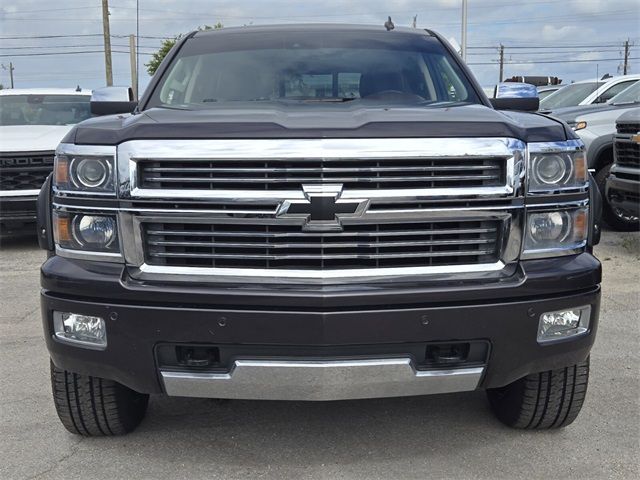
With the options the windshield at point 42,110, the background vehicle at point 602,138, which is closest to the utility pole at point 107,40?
the windshield at point 42,110

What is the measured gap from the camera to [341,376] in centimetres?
276

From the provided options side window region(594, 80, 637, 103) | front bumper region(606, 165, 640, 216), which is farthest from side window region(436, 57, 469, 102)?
side window region(594, 80, 637, 103)

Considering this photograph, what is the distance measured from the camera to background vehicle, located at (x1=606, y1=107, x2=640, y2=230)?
732 cm

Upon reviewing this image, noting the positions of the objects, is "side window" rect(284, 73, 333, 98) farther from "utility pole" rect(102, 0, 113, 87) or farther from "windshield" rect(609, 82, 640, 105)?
"utility pole" rect(102, 0, 113, 87)

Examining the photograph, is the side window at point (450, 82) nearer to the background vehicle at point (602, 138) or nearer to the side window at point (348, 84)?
the side window at point (348, 84)

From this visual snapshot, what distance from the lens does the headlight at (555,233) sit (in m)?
2.88

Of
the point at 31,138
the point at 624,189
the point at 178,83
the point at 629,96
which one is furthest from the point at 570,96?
the point at 178,83

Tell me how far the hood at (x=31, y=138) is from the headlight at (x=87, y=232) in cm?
546

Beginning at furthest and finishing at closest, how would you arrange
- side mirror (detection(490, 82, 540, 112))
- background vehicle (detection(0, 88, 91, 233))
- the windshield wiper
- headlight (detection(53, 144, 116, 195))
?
1. background vehicle (detection(0, 88, 91, 233))
2. side mirror (detection(490, 82, 540, 112))
3. the windshield wiper
4. headlight (detection(53, 144, 116, 195))

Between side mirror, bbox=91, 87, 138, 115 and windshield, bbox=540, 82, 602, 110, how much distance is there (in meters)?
9.37

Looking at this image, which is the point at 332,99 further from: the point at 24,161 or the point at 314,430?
the point at 24,161

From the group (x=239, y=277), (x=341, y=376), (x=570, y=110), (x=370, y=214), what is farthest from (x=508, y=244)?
(x=570, y=110)

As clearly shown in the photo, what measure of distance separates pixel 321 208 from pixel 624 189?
563cm

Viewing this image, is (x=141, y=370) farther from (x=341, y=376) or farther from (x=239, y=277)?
(x=341, y=376)
